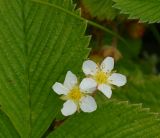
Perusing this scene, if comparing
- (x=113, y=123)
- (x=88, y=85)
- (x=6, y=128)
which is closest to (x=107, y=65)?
(x=88, y=85)

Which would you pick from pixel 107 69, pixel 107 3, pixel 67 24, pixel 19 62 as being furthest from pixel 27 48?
pixel 107 3

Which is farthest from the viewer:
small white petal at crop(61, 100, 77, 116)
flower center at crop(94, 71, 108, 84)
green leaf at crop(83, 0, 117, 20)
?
green leaf at crop(83, 0, 117, 20)

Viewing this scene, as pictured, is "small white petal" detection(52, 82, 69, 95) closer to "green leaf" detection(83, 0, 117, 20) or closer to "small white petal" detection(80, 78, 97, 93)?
"small white petal" detection(80, 78, 97, 93)

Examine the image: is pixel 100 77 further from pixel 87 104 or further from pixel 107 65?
pixel 87 104

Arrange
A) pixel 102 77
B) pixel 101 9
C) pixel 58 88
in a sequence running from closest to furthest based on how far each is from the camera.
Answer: pixel 58 88 → pixel 102 77 → pixel 101 9

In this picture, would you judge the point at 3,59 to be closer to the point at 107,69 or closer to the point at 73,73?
the point at 73,73

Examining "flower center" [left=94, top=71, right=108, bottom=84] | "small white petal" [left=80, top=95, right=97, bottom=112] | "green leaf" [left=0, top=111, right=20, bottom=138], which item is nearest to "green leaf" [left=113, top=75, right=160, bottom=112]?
"flower center" [left=94, top=71, right=108, bottom=84]
